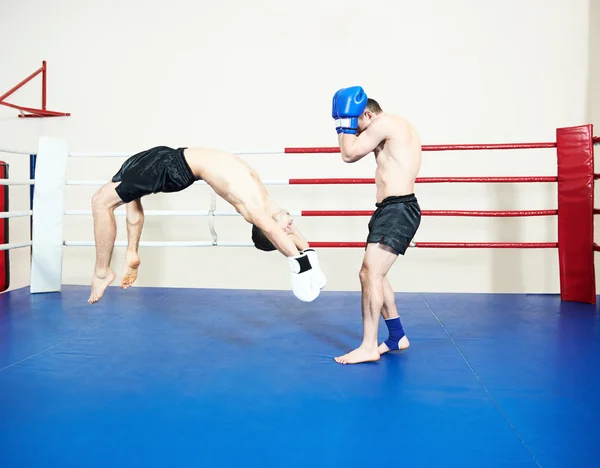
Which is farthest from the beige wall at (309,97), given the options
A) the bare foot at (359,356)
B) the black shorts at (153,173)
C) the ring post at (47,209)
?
the bare foot at (359,356)

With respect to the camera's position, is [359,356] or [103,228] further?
[103,228]

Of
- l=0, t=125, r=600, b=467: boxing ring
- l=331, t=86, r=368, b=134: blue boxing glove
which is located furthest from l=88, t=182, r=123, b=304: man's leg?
l=331, t=86, r=368, b=134: blue boxing glove

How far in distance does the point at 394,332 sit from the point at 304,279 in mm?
487

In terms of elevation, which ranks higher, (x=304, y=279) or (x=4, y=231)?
(x=4, y=231)

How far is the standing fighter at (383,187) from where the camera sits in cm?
220

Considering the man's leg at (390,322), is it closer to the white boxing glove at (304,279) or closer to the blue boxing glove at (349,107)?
the white boxing glove at (304,279)

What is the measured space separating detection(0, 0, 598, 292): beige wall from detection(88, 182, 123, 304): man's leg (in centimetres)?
183

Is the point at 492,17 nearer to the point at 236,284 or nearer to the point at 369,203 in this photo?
the point at 369,203

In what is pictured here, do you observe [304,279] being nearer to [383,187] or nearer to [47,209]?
[383,187]

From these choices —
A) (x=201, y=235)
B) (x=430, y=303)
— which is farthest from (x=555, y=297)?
(x=201, y=235)

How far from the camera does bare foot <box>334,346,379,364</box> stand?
2203 mm

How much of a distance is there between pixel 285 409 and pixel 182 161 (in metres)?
1.10

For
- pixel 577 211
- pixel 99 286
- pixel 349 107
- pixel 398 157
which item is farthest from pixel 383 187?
pixel 577 211

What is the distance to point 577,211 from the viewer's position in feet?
11.3
